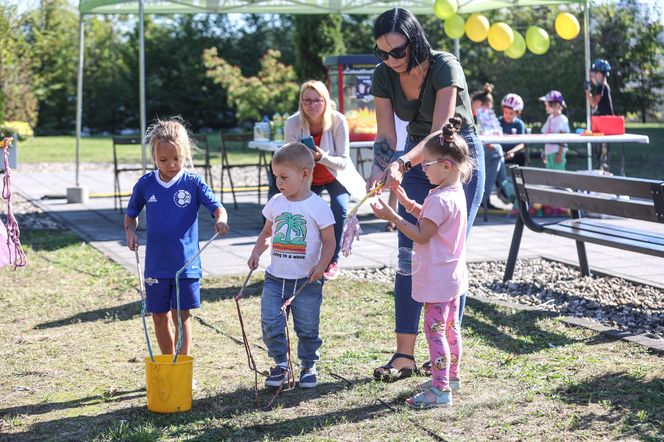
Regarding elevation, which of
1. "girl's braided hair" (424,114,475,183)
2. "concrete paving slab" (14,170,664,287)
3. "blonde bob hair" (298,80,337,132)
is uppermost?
"blonde bob hair" (298,80,337,132)

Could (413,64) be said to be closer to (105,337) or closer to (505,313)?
(505,313)

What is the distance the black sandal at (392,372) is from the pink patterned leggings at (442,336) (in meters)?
0.37

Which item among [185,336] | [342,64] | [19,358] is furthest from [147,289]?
[342,64]

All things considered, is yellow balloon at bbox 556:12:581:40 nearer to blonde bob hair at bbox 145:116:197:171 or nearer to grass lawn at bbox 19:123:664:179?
grass lawn at bbox 19:123:664:179

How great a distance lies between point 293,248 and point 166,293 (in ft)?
2.33

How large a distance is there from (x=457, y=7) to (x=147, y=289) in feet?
31.8

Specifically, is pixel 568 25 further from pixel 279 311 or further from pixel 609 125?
pixel 279 311

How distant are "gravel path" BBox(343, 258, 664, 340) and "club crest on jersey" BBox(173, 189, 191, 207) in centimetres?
290

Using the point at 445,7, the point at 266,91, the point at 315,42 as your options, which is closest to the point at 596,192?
the point at 445,7

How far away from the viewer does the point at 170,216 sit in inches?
188

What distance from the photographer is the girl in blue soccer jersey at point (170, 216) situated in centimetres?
476

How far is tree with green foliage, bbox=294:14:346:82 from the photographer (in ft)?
86.9

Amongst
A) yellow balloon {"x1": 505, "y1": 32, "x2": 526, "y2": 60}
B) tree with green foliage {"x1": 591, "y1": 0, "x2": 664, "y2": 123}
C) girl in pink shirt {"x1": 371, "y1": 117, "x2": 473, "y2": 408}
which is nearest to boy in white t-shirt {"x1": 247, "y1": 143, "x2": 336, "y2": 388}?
girl in pink shirt {"x1": 371, "y1": 117, "x2": 473, "y2": 408}

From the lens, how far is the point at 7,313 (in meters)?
6.71
